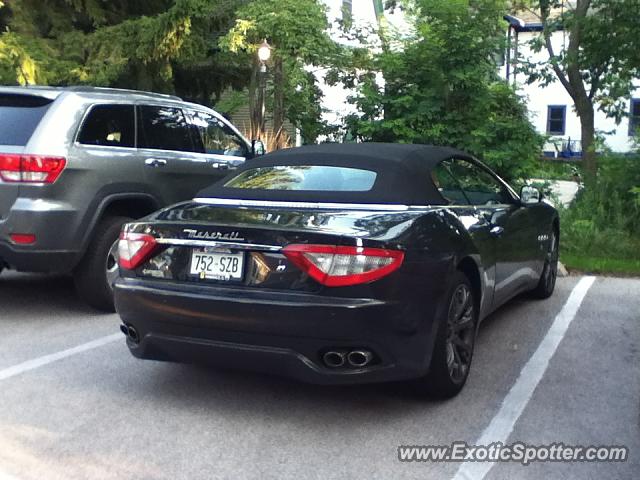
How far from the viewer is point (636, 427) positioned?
4113 mm

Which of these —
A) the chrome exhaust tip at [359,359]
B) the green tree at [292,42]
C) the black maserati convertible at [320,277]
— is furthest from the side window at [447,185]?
the green tree at [292,42]

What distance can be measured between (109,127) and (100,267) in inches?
48.4

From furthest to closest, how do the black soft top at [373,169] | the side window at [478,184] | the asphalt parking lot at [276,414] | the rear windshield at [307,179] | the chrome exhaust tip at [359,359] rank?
the side window at [478,184] < the rear windshield at [307,179] < the black soft top at [373,169] < the chrome exhaust tip at [359,359] < the asphalt parking lot at [276,414]

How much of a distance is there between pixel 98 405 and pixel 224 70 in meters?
12.2

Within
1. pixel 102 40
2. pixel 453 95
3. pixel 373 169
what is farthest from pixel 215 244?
pixel 102 40

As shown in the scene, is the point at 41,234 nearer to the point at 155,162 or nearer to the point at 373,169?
the point at 155,162

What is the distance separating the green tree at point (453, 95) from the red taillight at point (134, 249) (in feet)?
21.9

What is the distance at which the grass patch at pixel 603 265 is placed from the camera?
884 centimetres

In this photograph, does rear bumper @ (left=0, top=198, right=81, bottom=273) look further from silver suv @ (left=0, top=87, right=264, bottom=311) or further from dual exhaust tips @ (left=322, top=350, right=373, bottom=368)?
dual exhaust tips @ (left=322, top=350, right=373, bottom=368)

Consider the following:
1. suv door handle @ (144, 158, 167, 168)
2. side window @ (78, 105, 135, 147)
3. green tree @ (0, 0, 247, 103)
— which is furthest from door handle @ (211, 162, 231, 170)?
green tree @ (0, 0, 247, 103)

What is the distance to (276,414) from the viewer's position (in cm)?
427

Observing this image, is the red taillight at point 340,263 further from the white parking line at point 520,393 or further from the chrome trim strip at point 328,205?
the white parking line at point 520,393

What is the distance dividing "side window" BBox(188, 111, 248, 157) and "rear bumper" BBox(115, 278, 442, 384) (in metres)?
3.86

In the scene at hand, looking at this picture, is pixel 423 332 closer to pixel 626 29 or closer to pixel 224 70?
pixel 626 29
